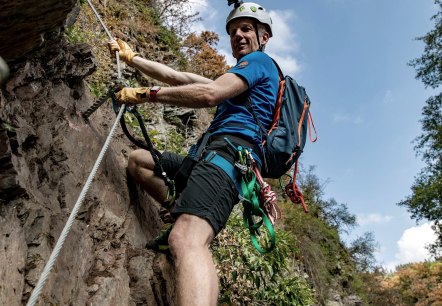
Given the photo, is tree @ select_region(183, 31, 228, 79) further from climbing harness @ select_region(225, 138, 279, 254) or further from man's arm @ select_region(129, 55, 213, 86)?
climbing harness @ select_region(225, 138, 279, 254)

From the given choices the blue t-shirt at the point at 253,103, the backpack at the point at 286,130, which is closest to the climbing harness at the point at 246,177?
the blue t-shirt at the point at 253,103

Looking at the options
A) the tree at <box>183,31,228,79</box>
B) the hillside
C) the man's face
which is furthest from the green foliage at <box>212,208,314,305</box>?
the tree at <box>183,31,228,79</box>

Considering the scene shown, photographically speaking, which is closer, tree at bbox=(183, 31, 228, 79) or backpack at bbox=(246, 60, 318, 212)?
backpack at bbox=(246, 60, 318, 212)

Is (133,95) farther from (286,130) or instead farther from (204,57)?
(204,57)

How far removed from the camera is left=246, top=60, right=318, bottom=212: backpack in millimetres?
3371

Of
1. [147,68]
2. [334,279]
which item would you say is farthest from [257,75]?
[334,279]

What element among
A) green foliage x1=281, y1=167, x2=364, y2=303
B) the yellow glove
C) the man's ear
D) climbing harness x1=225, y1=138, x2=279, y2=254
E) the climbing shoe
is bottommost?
the climbing shoe

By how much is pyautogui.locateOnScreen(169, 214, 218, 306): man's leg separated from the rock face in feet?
2.43

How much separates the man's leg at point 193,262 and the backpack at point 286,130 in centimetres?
87

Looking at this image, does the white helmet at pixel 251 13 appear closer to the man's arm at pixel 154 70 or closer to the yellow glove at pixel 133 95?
the man's arm at pixel 154 70

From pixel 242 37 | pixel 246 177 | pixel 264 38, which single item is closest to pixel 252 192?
pixel 246 177

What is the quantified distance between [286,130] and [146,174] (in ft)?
4.37

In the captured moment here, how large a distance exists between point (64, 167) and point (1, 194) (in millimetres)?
756

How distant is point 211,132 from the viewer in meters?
3.40
